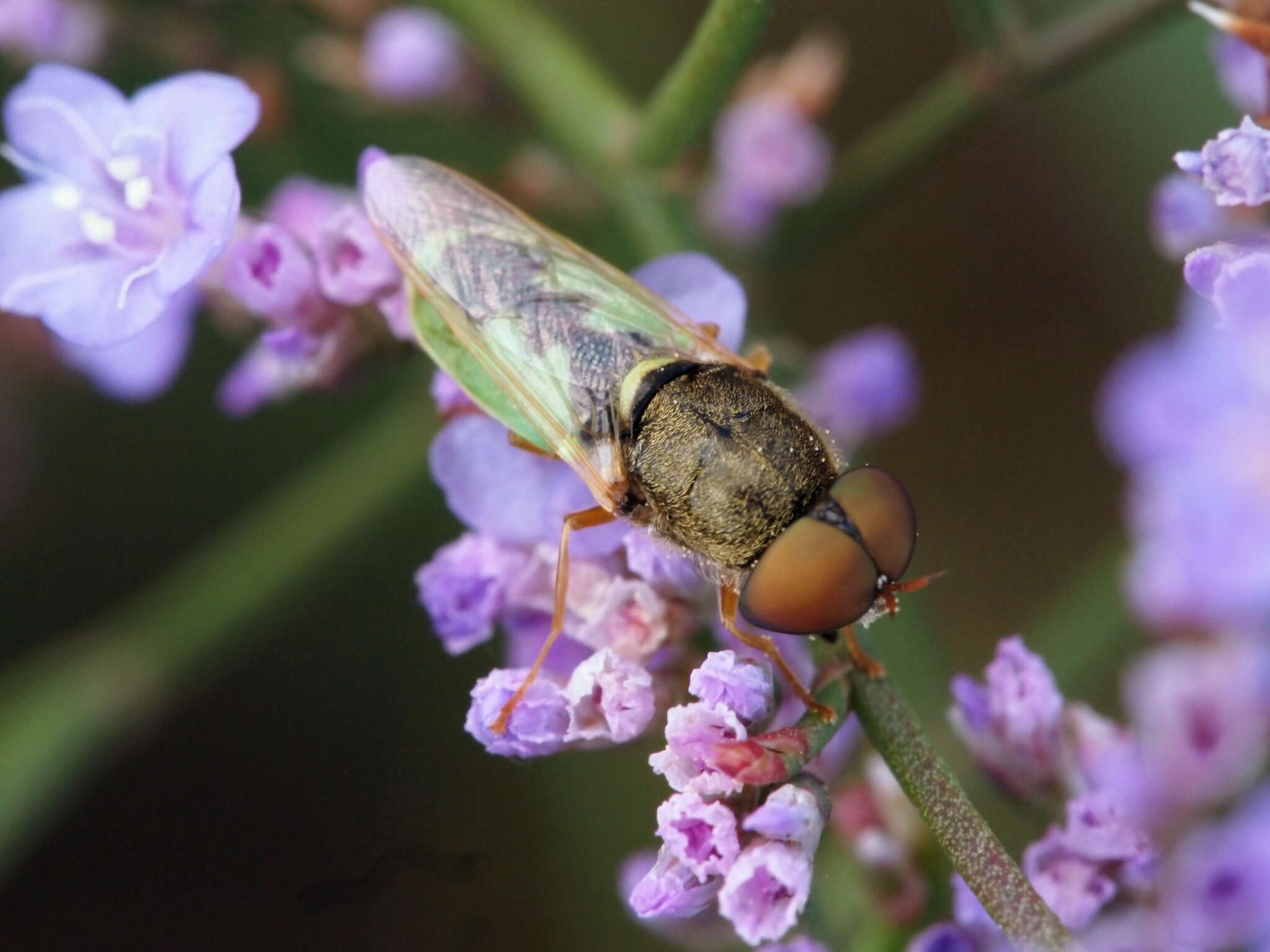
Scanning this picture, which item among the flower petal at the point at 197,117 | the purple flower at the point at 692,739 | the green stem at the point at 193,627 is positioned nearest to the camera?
the purple flower at the point at 692,739

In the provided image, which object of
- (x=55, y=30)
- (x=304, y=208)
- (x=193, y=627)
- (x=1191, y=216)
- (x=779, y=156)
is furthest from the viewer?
(x=193, y=627)

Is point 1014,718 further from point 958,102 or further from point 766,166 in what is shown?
point 766,166

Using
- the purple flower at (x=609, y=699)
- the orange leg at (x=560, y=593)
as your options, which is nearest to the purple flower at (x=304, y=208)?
the orange leg at (x=560, y=593)

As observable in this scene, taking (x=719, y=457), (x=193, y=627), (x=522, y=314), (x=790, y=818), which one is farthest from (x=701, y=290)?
(x=193, y=627)

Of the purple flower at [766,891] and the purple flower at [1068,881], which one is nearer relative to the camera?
the purple flower at [766,891]

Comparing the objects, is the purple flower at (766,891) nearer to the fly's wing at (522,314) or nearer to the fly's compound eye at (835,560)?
the fly's compound eye at (835,560)
